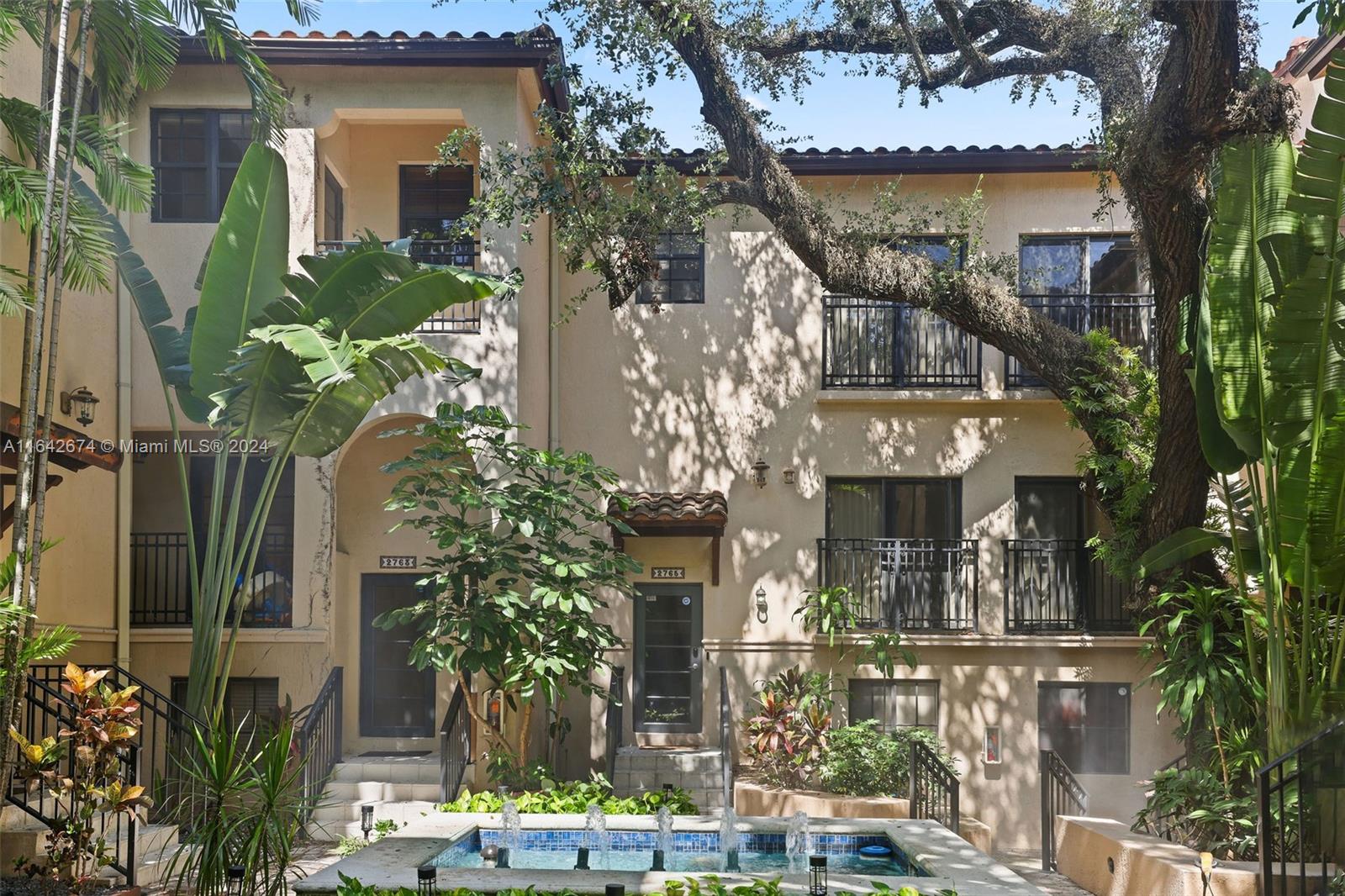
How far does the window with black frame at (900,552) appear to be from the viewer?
15.4 m

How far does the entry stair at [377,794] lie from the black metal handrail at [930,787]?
5.00 metres

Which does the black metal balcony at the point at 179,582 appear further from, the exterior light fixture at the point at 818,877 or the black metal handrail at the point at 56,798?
the exterior light fixture at the point at 818,877

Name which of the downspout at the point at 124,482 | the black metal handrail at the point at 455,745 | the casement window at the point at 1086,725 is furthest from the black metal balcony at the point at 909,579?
the downspout at the point at 124,482

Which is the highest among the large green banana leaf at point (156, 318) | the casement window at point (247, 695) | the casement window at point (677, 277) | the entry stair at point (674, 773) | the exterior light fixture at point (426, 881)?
the casement window at point (677, 277)

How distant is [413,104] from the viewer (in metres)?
13.8

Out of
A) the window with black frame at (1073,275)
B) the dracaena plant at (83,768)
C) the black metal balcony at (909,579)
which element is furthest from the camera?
the window with black frame at (1073,275)

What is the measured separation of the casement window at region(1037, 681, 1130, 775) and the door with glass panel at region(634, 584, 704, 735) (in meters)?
4.56

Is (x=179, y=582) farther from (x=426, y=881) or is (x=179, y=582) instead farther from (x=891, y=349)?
(x=891, y=349)

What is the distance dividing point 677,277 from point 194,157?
6.33m

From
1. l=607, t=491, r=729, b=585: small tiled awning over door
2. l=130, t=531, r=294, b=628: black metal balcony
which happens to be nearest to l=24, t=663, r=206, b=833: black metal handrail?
l=130, t=531, r=294, b=628: black metal balcony

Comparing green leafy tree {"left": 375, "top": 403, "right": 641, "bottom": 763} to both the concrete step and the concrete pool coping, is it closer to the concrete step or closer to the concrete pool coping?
the concrete step

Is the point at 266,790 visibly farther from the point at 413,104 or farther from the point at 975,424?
the point at 975,424

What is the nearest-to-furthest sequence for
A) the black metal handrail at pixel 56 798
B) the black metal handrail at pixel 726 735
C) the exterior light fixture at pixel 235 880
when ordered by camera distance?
the exterior light fixture at pixel 235 880 < the black metal handrail at pixel 56 798 < the black metal handrail at pixel 726 735

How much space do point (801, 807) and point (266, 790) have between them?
691cm
